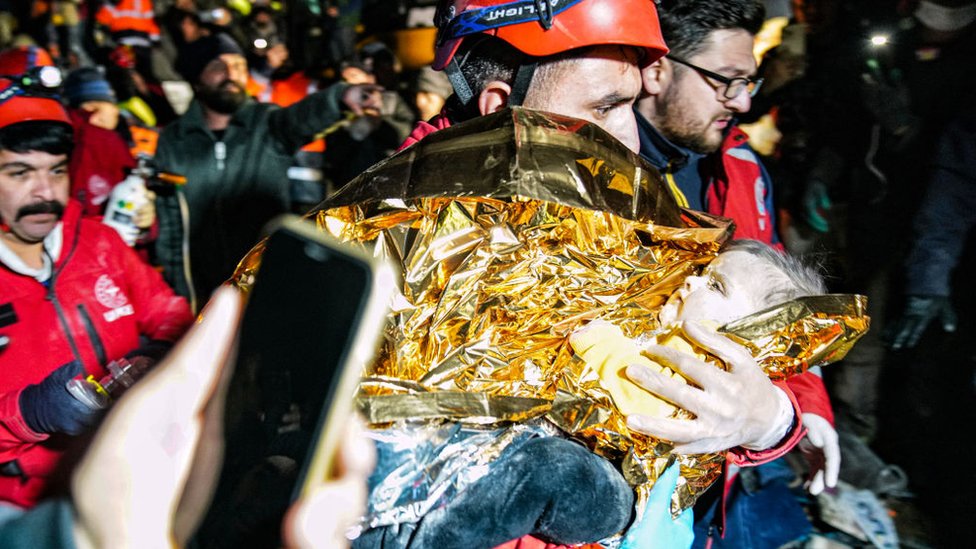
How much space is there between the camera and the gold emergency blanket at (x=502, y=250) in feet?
4.65

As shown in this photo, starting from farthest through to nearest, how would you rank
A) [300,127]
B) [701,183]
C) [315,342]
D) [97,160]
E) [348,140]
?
[348,140], [300,127], [97,160], [701,183], [315,342]

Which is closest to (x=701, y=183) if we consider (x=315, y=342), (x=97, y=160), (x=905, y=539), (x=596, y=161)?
(x=596, y=161)

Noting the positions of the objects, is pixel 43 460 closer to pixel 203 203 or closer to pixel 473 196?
pixel 473 196

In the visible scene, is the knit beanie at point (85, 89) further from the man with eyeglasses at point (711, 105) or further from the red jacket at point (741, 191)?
the red jacket at point (741, 191)

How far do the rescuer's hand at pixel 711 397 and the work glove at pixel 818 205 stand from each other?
9.86ft

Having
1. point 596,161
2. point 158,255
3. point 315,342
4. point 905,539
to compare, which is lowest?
point 905,539

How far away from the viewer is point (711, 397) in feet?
4.89

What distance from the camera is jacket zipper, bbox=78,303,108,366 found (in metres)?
2.40

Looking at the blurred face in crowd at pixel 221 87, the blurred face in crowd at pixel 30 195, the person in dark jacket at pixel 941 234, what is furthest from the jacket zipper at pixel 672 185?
the blurred face in crowd at pixel 221 87

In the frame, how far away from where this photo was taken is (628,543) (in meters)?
1.51

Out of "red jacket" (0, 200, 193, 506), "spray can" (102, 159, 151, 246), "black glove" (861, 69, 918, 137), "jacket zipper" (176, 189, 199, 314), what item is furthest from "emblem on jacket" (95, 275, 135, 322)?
"black glove" (861, 69, 918, 137)

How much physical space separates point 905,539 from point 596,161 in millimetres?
3120

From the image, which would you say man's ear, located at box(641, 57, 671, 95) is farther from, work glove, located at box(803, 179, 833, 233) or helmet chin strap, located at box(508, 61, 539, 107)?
work glove, located at box(803, 179, 833, 233)

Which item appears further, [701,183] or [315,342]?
[701,183]
